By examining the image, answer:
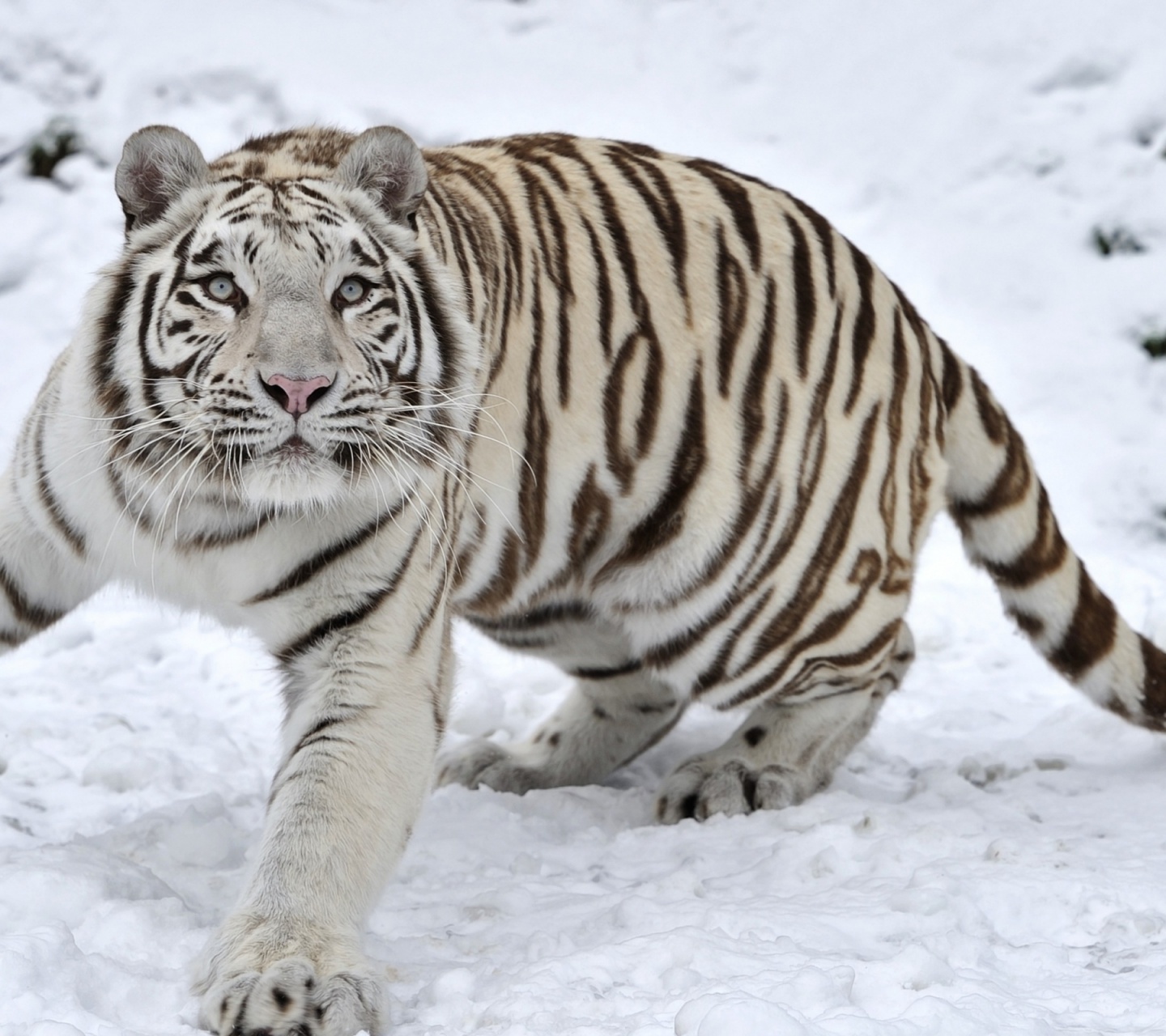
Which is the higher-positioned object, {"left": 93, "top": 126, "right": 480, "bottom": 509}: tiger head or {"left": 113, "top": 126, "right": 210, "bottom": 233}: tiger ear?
{"left": 113, "top": 126, "right": 210, "bottom": 233}: tiger ear

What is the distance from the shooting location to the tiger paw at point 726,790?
11.4 ft

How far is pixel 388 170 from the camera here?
2.69 metres

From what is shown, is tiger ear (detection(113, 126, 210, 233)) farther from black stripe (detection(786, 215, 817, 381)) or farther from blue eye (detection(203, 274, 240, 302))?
black stripe (detection(786, 215, 817, 381))

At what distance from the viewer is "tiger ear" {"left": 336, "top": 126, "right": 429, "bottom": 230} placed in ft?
8.72

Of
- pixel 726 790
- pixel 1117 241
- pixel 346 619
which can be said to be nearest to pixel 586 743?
pixel 726 790

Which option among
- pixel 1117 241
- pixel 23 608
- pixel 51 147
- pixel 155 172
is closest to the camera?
pixel 155 172

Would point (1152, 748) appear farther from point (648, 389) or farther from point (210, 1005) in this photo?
point (210, 1005)

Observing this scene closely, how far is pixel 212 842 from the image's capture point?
297cm

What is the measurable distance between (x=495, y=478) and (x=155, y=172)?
0.87 meters

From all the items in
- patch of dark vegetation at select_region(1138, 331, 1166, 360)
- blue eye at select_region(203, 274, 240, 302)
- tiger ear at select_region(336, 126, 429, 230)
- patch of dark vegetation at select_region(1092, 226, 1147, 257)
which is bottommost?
blue eye at select_region(203, 274, 240, 302)

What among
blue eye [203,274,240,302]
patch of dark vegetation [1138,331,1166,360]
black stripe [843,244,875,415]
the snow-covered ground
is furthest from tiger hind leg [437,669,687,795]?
patch of dark vegetation [1138,331,1166,360]

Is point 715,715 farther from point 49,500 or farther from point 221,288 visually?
point 221,288

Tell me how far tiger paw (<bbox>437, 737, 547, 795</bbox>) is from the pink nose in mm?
1582

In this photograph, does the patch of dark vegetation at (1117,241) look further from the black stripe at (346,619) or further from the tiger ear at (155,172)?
the tiger ear at (155,172)
